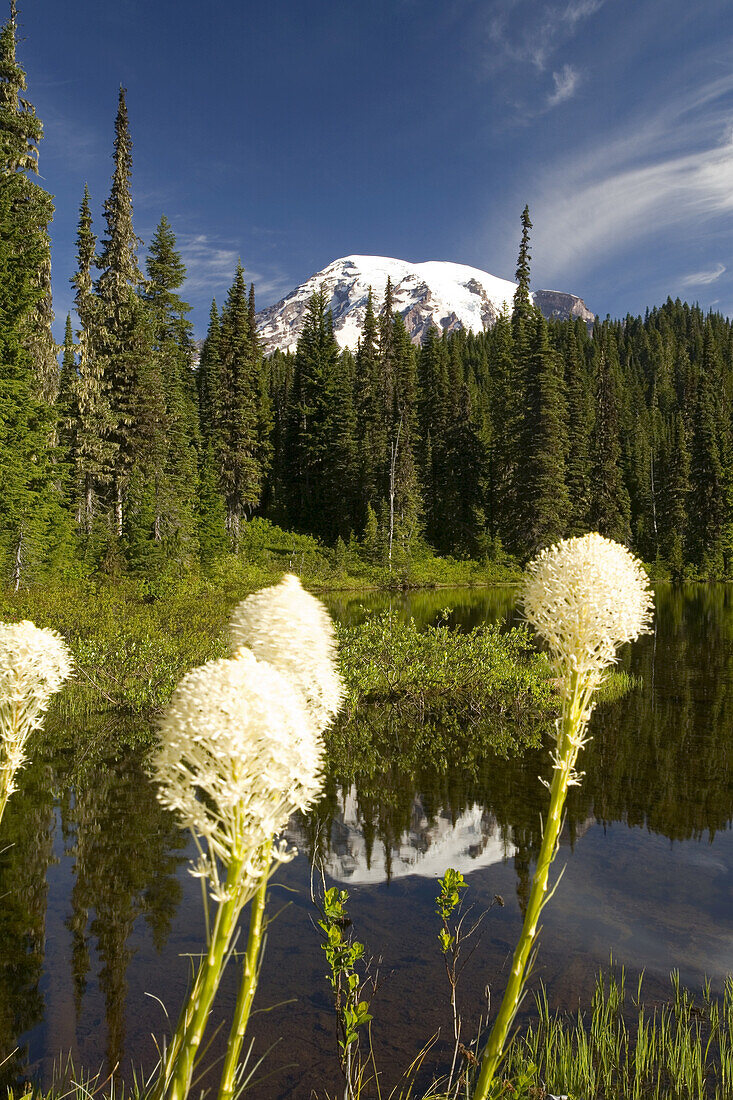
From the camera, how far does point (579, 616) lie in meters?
2.70

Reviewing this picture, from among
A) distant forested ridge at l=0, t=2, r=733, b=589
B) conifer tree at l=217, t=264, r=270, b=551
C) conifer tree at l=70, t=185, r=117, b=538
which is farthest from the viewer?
conifer tree at l=217, t=264, r=270, b=551

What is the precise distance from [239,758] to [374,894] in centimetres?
723

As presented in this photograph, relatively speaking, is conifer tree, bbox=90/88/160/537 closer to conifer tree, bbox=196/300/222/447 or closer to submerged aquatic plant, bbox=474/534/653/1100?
conifer tree, bbox=196/300/222/447

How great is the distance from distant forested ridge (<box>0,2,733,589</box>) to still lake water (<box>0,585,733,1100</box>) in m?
17.1

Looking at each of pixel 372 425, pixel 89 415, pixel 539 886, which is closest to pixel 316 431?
pixel 372 425

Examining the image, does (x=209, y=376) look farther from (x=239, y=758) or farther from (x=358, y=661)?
(x=239, y=758)

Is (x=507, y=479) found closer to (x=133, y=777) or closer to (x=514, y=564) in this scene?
(x=514, y=564)

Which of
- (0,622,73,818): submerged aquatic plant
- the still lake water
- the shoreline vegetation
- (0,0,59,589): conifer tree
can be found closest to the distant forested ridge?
(0,0,59,589): conifer tree

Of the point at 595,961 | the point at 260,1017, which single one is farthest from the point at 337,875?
the point at 595,961

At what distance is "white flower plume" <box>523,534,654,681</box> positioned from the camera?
106 inches

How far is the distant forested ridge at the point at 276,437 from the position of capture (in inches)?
1032

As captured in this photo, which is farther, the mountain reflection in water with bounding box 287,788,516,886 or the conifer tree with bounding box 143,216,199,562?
the conifer tree with bounding box 143,216,199,562

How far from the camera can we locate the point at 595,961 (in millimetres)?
6918

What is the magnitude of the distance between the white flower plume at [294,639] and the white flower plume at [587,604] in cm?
89
